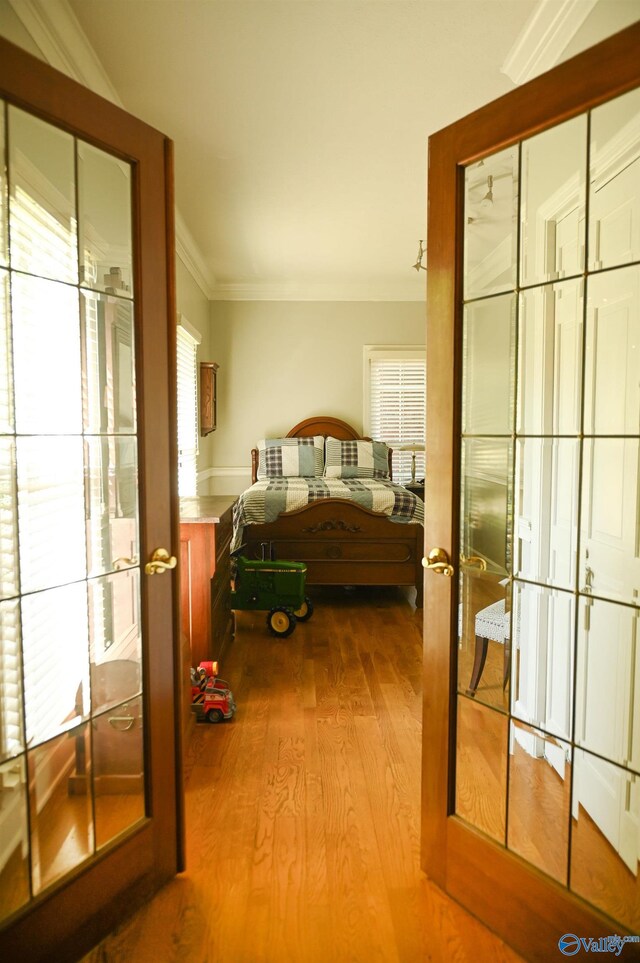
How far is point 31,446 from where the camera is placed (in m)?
1.50

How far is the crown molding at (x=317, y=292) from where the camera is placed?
6730 mm

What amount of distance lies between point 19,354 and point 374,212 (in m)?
3.72

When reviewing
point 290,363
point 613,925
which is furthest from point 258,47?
point 290,363

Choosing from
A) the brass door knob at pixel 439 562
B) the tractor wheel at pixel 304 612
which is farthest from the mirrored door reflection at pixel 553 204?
the tractor wheel at pixel 304 612

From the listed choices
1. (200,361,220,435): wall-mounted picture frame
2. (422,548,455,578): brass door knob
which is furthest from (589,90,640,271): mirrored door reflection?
(200,361,220,435): wall-mounted picture frame

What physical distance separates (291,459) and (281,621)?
2.64 m

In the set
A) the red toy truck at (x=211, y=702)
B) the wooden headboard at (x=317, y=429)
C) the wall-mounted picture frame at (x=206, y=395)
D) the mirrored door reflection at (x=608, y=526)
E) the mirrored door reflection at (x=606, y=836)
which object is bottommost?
the red toy truck at (x=211, y=702)

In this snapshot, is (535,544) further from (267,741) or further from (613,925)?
(267,741)

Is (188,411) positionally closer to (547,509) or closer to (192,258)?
(192,258)

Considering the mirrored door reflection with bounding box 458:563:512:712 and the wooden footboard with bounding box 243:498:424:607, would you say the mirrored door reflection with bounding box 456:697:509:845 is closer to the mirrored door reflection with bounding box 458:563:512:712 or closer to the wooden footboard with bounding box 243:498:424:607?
the mirrored door reflection with bounding box 458:563:512:712

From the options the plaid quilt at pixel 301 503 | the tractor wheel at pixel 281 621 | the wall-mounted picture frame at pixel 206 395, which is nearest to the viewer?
the tractor wheel at pixel 281 621

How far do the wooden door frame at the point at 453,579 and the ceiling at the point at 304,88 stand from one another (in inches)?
41.0

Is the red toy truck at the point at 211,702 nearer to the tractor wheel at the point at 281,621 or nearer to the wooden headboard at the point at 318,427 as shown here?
the tractor wheel at the point at 281,621

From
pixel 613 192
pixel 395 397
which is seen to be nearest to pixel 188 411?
pixel 395 397
